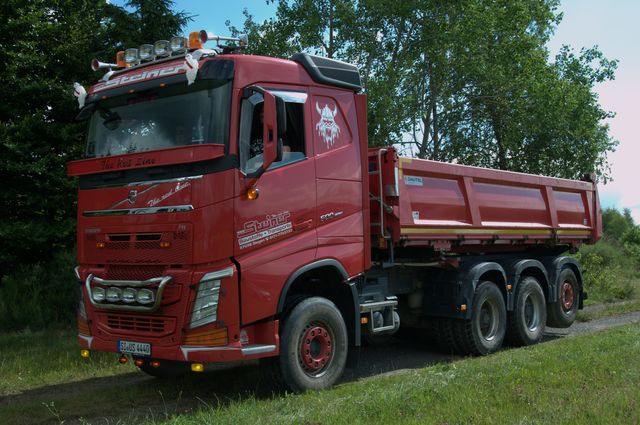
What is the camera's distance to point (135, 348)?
576cm

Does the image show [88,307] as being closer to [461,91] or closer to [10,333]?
[10,333]

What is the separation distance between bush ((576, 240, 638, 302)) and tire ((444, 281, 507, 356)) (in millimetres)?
7735

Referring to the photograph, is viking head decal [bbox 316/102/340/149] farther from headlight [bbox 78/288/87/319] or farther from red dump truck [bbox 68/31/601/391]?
headlight [bbox 78/288/87/319]

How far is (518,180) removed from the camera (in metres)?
9.60

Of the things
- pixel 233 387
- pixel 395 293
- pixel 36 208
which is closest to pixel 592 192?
pixel 395 293

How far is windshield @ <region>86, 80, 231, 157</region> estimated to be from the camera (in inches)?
222

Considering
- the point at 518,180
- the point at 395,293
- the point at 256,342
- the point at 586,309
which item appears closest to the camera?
the point at 256,342

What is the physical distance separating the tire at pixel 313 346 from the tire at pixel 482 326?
265 cm

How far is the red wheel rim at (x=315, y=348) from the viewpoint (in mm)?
6195

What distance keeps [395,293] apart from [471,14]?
13.0 meters

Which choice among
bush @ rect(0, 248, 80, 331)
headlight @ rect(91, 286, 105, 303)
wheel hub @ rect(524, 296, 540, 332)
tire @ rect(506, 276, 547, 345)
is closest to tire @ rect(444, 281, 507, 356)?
tire @ rect(506, 276, 547, 345)

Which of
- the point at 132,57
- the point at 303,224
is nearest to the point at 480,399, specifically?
the point at 303,224

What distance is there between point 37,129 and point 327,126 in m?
7.61

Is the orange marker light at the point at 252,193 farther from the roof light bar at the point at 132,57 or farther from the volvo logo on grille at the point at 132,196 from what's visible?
the roof light bar at the point at 132,57
